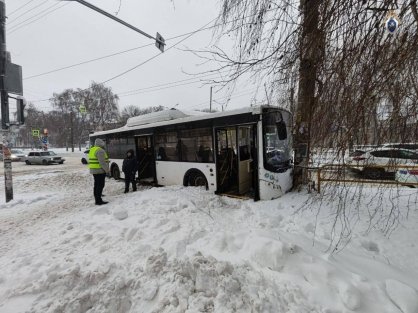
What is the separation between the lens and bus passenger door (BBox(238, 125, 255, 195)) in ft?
25.2

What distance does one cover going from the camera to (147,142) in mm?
10531

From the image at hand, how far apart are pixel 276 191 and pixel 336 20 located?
470cm

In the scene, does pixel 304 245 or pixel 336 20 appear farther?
pixel 304 245

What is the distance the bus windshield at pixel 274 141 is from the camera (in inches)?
250

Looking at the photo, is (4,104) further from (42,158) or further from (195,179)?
(42,158)

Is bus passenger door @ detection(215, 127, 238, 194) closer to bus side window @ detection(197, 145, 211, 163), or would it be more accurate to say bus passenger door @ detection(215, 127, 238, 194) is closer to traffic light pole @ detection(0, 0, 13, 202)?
bus side window @ detection(197, 145, 211, 163)

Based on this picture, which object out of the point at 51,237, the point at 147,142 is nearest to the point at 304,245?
the point at 51,237

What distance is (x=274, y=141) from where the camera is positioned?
6668mm

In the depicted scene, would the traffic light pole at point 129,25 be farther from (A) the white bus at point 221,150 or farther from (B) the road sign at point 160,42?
(A) the white bus at point 221,150

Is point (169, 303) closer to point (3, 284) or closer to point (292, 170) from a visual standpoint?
point (3, 284)

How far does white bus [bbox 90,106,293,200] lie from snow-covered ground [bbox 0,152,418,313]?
1.52 meters

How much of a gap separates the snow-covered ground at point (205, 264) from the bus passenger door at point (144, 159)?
4.97 metres

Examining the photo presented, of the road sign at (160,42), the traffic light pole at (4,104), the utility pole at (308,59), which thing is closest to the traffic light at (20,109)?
the traffic light pole at (4,104)

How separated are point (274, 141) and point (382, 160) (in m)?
4.03
